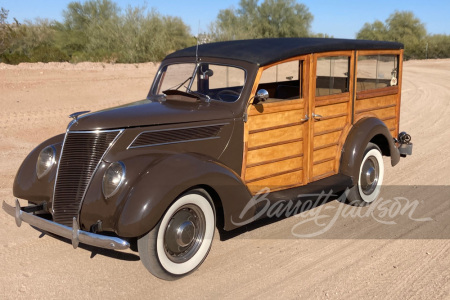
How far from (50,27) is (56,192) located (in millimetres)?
31013

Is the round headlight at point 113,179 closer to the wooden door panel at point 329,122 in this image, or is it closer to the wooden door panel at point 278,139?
the wooden door panel at point 278,139

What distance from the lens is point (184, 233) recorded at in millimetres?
3912

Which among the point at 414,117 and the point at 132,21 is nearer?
the point at 414,117

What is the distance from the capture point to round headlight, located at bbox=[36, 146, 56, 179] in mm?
4338

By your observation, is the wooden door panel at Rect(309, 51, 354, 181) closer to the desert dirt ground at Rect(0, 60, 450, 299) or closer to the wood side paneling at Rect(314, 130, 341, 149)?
the wood side paneling at Rect(314, 130, 341, 149)

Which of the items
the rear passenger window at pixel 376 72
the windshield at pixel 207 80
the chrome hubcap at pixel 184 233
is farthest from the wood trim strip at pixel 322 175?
the chrome hubcap at pixel 184 233

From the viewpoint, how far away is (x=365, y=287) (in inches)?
146

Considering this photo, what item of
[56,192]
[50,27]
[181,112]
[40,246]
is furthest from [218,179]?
[50,27]

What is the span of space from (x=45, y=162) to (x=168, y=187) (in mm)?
1430

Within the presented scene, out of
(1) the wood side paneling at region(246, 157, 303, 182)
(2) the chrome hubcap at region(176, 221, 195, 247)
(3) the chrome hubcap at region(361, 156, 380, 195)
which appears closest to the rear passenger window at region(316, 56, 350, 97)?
(1) the wood side paneling at region(246, 157, 303, 182)

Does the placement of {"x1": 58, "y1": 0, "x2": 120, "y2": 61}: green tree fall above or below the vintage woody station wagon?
above

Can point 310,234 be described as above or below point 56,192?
below

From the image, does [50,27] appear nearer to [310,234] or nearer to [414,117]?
[414,117]

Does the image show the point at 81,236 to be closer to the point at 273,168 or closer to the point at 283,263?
the point at 283,263
